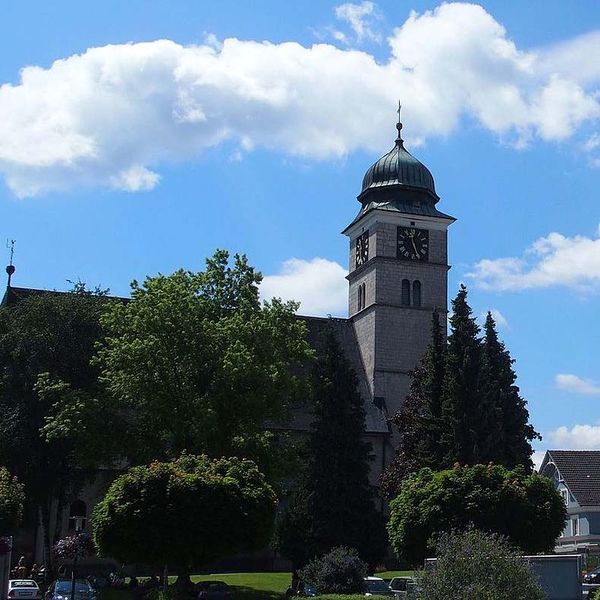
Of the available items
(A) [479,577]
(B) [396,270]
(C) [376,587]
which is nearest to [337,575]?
(C) [376,587]

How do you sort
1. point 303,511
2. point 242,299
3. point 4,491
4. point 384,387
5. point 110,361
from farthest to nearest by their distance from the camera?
1. point 384,387
2. point 303,511
3. point 242,299
4. point 110,361
5. point 4,491

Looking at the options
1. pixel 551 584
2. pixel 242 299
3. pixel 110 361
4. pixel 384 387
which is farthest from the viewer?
pixel 384 387

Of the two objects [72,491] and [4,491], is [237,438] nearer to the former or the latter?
[4,491]

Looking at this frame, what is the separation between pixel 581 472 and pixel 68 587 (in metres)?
45.3

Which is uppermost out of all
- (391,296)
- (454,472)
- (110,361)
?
(391,296)

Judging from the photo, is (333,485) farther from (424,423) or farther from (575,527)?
(575,527)

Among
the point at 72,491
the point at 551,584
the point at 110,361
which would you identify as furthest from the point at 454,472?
the point at 72,491

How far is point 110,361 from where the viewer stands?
42.9 m

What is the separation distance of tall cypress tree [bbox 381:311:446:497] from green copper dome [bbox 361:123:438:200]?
2024 cm

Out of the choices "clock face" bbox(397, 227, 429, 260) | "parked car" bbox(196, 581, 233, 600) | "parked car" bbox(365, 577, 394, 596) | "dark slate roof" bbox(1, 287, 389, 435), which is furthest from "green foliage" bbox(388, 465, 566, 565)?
"clock face" bbox(397, 227, 429, 260)

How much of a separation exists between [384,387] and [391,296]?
248 inches

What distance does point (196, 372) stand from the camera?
4250cm

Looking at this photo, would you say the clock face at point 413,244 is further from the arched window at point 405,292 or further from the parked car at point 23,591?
the parked car at point 23,591

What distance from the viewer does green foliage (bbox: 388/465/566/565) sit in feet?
118
